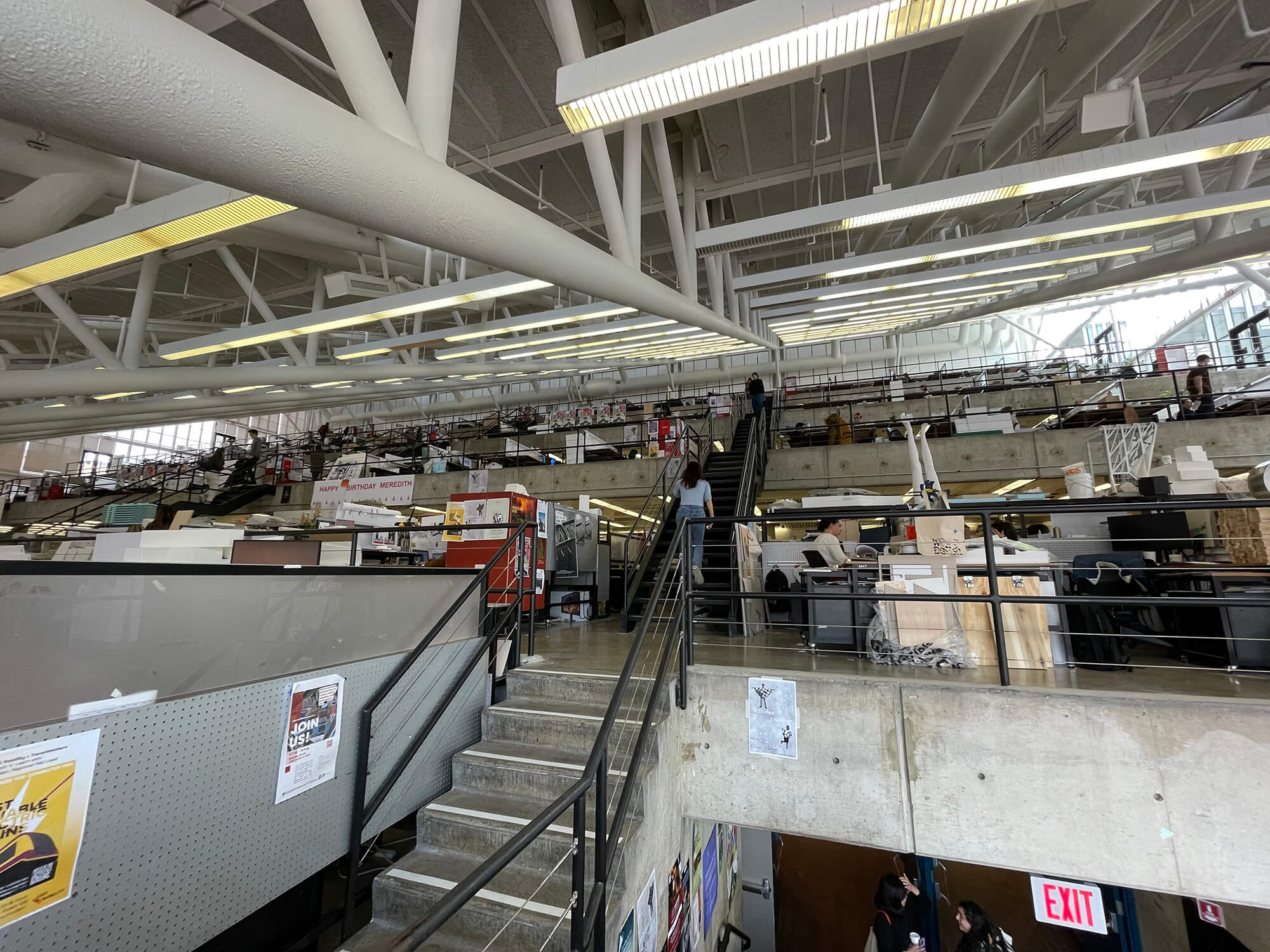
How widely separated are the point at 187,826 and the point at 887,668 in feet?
12.9

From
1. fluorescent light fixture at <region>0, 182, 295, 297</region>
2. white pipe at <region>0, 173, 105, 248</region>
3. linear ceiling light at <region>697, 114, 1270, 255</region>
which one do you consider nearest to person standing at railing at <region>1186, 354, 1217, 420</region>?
linear ceiling light at <region>697, 114, 1270, 255</region>

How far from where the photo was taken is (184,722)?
2314 mm

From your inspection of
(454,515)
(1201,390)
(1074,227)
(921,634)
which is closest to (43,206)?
(454,515)

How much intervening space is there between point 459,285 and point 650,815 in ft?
17.2

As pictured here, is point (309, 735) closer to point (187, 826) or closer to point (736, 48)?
point (187, 826)

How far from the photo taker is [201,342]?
24.1ft

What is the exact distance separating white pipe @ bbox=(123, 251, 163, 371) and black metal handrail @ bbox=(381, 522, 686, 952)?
853cm

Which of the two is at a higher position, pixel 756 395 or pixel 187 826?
pixel 756 395

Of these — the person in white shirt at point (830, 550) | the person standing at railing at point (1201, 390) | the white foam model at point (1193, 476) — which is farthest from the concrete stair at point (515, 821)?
the person standing at railing at point (1201, 390)

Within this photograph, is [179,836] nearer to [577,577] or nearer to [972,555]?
[972,555]

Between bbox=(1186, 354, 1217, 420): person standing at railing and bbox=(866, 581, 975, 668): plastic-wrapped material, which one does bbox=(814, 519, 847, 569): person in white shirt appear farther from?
bbox=(1186, 354, 1217, 420): person standing at railing

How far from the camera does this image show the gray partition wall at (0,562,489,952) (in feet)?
6.30

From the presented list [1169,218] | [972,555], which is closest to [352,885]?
[972,555]

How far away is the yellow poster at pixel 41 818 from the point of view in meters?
Result: 1.73
